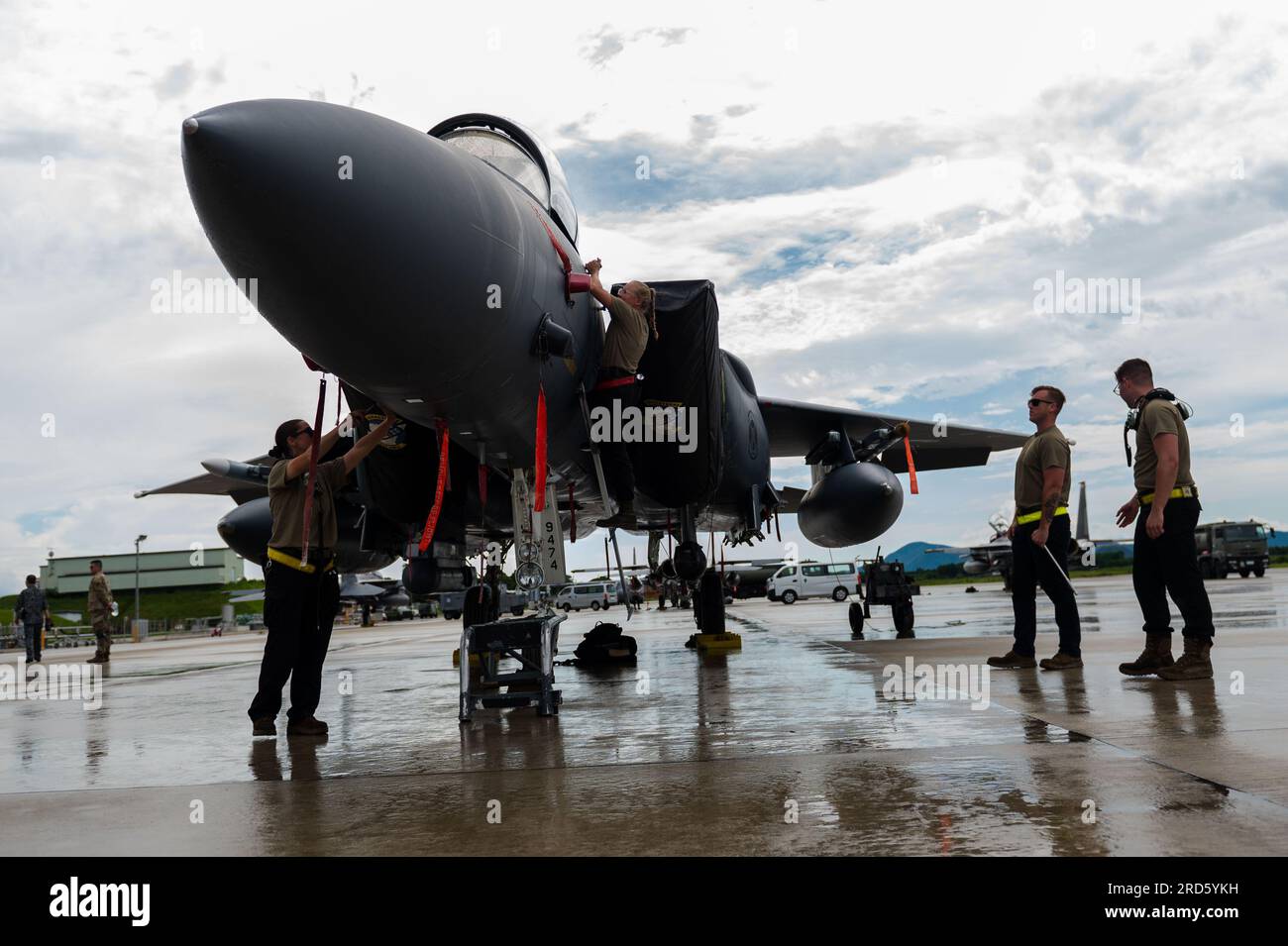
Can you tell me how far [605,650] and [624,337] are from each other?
4831mm

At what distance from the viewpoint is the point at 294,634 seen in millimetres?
5242

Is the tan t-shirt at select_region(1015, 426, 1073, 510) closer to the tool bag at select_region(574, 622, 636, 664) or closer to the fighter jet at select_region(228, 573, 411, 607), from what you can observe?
the tool bag at select_region(574, 622, 636, 664)

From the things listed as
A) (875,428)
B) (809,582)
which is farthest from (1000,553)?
(875,428)

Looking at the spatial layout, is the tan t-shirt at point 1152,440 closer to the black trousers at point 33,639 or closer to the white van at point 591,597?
the black trousers at point 33,639

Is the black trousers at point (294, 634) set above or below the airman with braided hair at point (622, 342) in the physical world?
below

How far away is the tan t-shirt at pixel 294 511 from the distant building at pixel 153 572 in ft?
304

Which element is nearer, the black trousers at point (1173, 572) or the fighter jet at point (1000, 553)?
the black trousers at point (1173, 572)

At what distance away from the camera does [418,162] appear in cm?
360

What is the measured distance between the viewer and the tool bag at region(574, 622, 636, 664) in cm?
957

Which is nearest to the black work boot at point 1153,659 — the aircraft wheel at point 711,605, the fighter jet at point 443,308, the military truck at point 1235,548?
the fighter jet at point 443,308

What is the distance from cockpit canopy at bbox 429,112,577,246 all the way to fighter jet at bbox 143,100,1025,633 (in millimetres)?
16

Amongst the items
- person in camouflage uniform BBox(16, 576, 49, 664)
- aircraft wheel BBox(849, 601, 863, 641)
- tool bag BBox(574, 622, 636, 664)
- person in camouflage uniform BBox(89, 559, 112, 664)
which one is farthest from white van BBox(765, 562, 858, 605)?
tool bag BBox(574, 622, 636, 664)

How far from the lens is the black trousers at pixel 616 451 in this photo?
19.1ft
